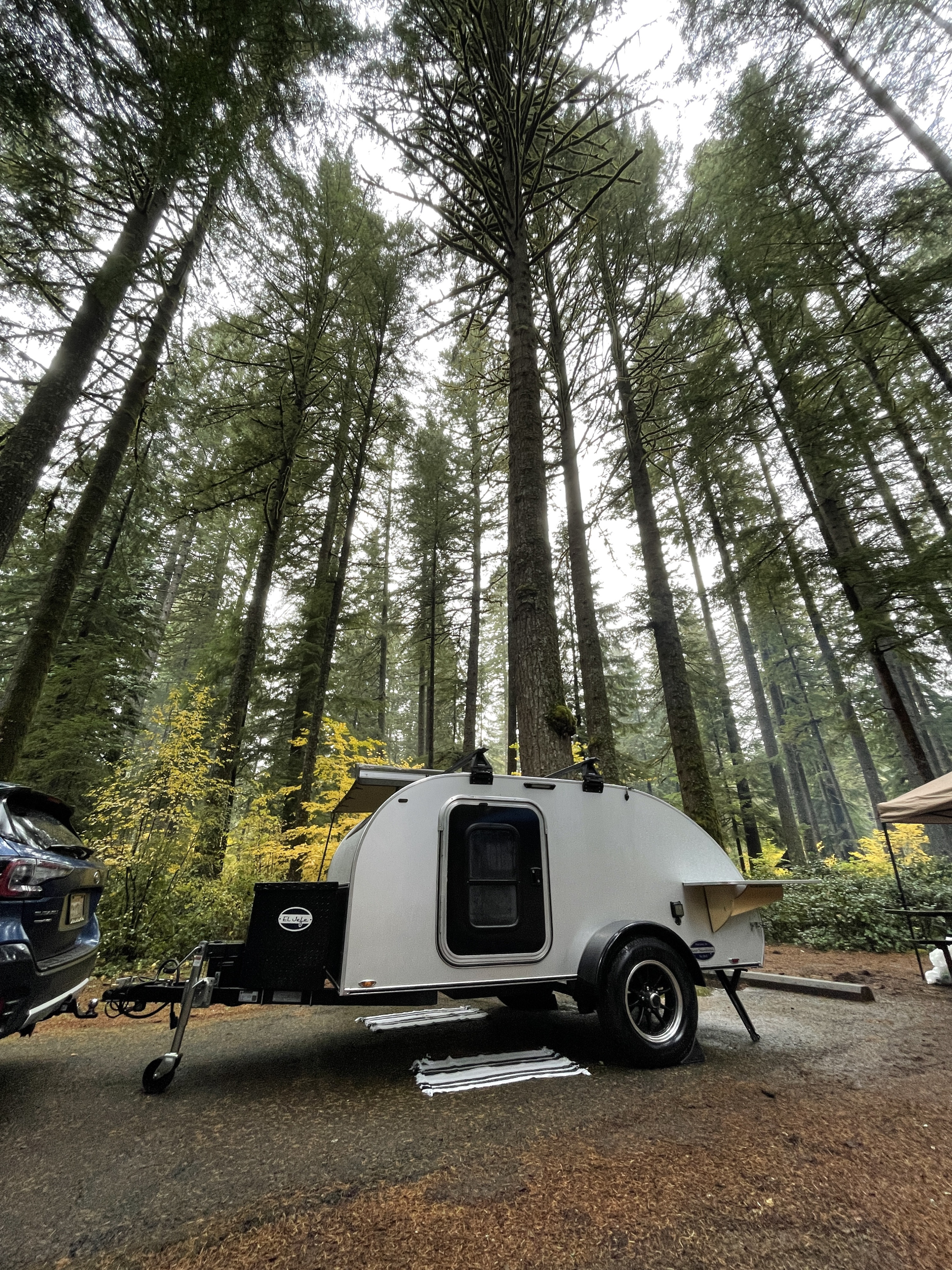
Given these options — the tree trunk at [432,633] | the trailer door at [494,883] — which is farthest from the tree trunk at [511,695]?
the tree trunk at [432,633]

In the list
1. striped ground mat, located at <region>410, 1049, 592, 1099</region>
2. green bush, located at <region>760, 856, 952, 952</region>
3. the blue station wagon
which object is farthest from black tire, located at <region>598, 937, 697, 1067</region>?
green bush, located at <region>760, 856, 952, 952</region>

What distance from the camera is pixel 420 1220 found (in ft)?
6.19

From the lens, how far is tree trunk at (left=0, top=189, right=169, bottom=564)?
18.5 feet

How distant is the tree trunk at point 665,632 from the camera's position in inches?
343

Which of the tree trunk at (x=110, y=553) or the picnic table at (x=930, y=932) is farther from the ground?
the tree trunk at (x=110, y=553)

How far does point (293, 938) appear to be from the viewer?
316 cm

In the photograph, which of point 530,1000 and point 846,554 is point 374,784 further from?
point 846,554

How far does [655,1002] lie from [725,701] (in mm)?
17650

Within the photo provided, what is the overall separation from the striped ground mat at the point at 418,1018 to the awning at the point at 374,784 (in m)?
1.71

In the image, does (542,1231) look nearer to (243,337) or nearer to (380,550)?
(243,337)

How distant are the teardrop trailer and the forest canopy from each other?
1290 millimetres

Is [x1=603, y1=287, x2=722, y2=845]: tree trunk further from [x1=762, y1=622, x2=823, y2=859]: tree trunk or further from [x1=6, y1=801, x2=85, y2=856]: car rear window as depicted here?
[x1=762, y1=622, x2=823, y2=859]: tree trunk

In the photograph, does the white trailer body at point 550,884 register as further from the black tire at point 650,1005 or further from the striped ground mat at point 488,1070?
the striped ground mat at point 488,1070

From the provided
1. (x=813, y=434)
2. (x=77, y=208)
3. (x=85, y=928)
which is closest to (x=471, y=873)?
(x=85, y=928)
